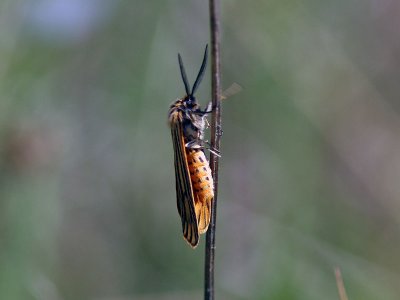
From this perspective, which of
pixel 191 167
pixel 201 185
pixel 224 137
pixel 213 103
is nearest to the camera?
pixel 213 103

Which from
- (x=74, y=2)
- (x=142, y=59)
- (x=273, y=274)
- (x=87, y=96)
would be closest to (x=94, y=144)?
(x=87, y=96)

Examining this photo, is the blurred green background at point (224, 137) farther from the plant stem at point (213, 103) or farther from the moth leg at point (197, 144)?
the plant stem at point (213, 103)

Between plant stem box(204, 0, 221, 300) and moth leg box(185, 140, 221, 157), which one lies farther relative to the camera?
moth leg box(185, 140, 221, 157)

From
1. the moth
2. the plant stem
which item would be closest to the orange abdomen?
the moth

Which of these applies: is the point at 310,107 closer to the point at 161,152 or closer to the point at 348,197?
the point at 348,197

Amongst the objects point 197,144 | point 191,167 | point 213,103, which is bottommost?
point 213,103

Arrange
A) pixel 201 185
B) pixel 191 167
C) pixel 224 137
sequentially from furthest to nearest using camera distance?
pixel 224 137
pixel 191 167
pixel 201 185

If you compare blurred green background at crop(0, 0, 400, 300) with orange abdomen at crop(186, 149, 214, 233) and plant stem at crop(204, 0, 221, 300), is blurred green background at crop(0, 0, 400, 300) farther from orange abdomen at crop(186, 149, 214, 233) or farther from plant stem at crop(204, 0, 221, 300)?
plant stem at crop(204, 0, 221, 300)

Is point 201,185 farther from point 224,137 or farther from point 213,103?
point 224,137

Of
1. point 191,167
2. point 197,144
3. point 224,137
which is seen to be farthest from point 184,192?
point 224,137
